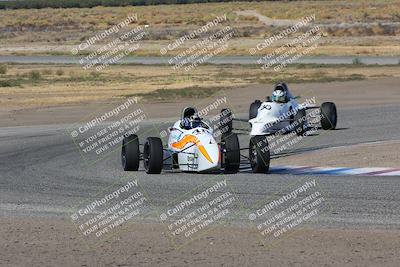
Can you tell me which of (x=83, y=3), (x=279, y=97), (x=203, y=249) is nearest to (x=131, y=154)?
(x=279, y=97)

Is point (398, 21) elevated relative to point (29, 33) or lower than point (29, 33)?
lower

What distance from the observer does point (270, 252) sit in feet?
42.2

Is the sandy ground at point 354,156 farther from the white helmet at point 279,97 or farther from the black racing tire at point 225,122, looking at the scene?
the white helmet at point 279,97

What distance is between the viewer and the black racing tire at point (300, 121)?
1082 inches

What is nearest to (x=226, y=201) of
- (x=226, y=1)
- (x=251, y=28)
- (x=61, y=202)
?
(x=61, y=202)

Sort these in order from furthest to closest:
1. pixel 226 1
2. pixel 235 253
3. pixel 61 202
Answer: pixel 226 1, pixel 61 202, pixel 235 253

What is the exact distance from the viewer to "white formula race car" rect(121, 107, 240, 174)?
20.0 metres

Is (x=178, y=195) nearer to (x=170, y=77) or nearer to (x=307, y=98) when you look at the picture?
(x=307, y=98)

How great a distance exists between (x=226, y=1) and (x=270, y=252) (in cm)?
16381

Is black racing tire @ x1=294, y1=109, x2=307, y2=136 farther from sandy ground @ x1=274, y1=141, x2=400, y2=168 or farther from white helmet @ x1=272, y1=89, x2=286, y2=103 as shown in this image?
sandy ground @ x1=274, y1=141, x2=400, y2=168

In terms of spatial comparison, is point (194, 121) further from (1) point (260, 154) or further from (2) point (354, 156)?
(2) point (354, 156)

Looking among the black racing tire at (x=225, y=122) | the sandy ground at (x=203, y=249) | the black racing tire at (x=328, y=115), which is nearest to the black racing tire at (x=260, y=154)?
the black racing tire at (x=225, y=122)

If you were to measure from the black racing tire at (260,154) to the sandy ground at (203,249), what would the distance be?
5.74 m

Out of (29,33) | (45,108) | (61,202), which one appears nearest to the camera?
(61,202)
